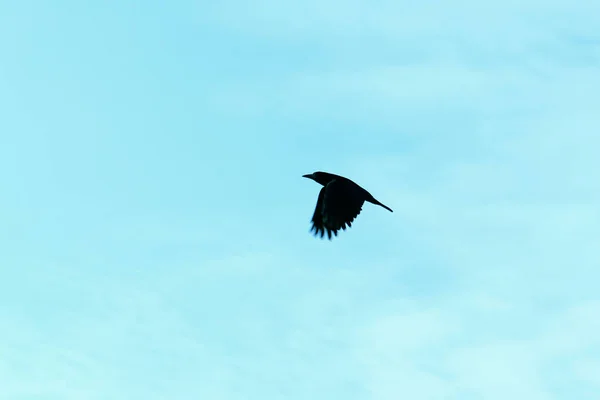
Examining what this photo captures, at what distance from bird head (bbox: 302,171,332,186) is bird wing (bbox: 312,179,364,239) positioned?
54.2 inches

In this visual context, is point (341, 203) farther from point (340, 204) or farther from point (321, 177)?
point (321, 177)

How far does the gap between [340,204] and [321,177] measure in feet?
6.32

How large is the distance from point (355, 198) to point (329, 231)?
3.69 ft

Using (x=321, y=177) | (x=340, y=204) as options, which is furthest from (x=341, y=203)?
(x=321, y=177)

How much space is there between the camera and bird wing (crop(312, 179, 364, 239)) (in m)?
43.4

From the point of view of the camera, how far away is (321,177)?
45.2m

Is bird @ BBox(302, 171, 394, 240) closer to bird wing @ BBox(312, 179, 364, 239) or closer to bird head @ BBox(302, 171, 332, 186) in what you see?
bird wing @ BBox(312, 179, 364, 239)

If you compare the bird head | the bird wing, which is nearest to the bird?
the bird wing

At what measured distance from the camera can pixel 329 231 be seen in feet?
143

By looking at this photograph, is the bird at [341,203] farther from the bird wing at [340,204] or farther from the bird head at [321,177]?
the bird head at [321,177]

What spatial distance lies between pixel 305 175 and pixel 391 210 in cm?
361

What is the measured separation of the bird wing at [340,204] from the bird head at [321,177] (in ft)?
4.52

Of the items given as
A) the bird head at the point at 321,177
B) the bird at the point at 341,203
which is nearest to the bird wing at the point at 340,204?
the bird at the point at 341,203

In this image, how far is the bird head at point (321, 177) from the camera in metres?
44.9
